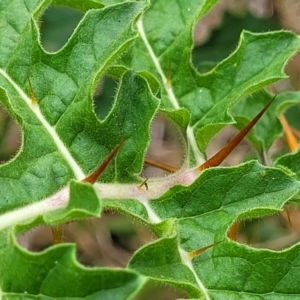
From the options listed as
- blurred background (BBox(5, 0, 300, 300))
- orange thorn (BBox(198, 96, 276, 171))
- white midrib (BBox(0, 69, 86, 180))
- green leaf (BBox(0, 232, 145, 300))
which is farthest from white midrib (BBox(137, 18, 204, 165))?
blurred background (BBox(5, 0, 300, 300))

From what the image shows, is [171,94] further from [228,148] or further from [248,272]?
[248,272]

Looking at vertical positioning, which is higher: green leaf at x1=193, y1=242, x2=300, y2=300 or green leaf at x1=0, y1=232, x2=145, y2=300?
green leaf at x1=0, y1=232, x2=145, y2=300

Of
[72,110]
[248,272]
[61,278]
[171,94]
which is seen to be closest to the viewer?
[61,278]

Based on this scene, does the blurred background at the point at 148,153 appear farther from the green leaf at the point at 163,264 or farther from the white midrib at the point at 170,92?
the green leaf at the point at 163,264

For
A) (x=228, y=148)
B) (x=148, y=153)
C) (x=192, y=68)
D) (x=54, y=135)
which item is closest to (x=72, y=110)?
(x=54, y=135)

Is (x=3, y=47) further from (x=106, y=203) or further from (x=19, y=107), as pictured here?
(x=106, y=203)

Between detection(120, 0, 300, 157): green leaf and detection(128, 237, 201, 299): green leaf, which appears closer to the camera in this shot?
detection(128, 237, 201, 299): green leaf

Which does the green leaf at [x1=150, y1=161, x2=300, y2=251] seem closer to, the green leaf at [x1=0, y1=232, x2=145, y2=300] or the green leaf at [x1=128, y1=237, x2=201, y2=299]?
the green leaf at [x1=128, y1=237, x2=201, y2=299]

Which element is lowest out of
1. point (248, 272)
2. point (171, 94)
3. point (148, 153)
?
point (148, 153)

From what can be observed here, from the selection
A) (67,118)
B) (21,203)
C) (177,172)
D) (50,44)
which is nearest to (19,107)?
(67,118)
